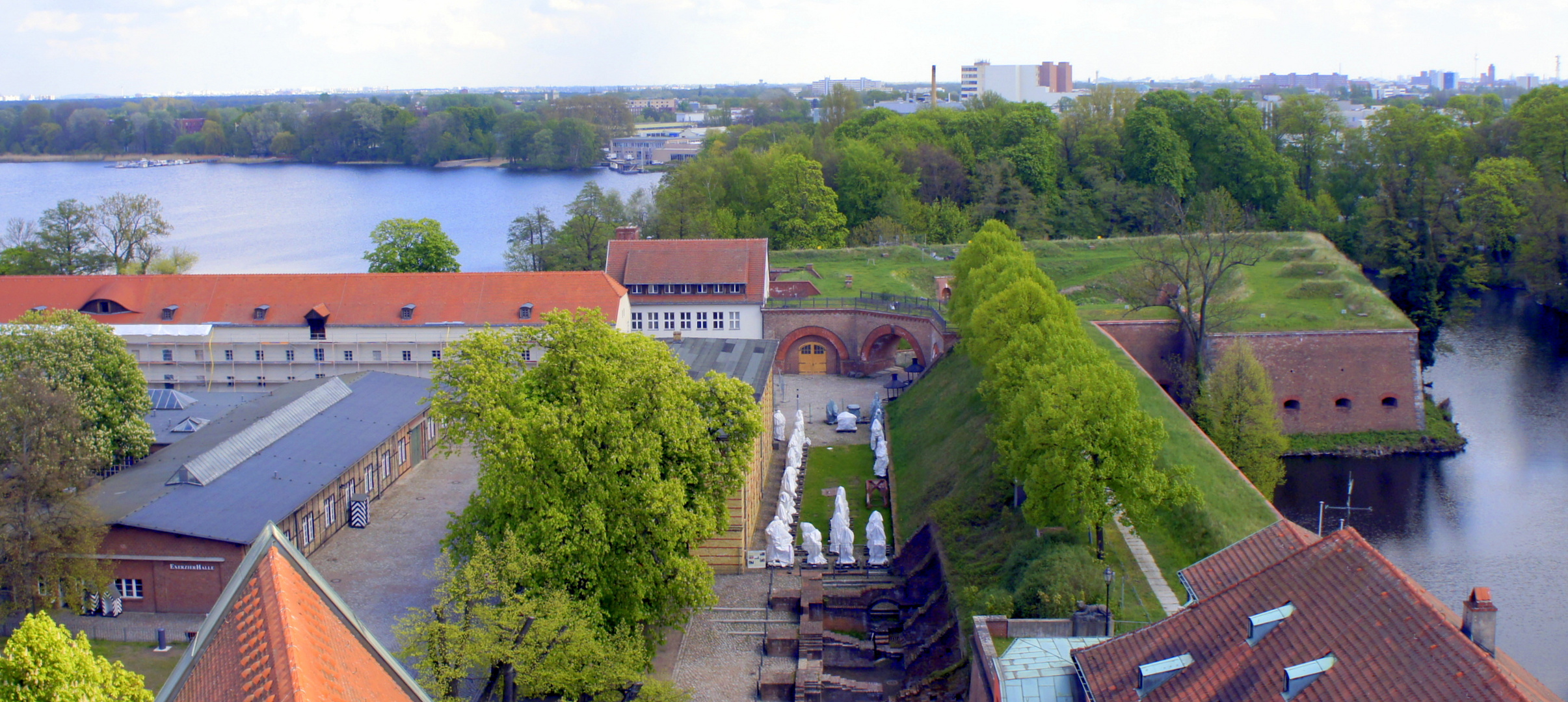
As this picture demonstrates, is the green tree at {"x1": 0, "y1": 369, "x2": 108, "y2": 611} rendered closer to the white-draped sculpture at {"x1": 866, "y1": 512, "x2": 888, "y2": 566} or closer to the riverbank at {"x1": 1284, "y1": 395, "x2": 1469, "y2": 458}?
the white-draped sculpture at {"x1": 866, "y1": 512, "x2": 888, "y2": 566}

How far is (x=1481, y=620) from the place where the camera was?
12.9 m

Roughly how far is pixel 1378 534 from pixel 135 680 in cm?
3515

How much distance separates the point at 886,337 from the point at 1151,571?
1189 inches

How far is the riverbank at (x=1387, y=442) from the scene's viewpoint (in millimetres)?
46281

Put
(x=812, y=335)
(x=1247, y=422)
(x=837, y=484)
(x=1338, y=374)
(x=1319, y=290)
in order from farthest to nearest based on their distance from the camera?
(x=812, y=335) < (x=1319, y=290) < (x=1338, y=374) < (x=837, y=484) < (x=1247, y=422)

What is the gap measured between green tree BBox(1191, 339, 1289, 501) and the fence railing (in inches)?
630

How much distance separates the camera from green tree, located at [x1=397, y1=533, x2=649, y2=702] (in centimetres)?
2145

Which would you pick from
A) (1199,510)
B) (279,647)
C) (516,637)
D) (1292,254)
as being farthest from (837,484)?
(1292,254)

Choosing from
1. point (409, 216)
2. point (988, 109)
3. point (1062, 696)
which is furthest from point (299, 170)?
point (1062, 696)

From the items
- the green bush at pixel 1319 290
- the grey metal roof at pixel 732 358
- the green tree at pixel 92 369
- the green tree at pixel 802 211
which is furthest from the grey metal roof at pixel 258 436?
the green bush at pixel 1319 290

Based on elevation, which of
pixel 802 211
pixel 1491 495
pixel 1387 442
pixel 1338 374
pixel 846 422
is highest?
pixel 802 211

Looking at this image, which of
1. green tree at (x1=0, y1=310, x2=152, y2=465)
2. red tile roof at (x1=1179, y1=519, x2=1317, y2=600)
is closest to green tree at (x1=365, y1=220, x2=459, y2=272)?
green tree at (x1=0, y1=310, x2=152, y2=465)

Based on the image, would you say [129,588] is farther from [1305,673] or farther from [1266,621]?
[1305,673]

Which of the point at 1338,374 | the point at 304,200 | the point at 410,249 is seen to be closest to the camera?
the point at 1338,374
